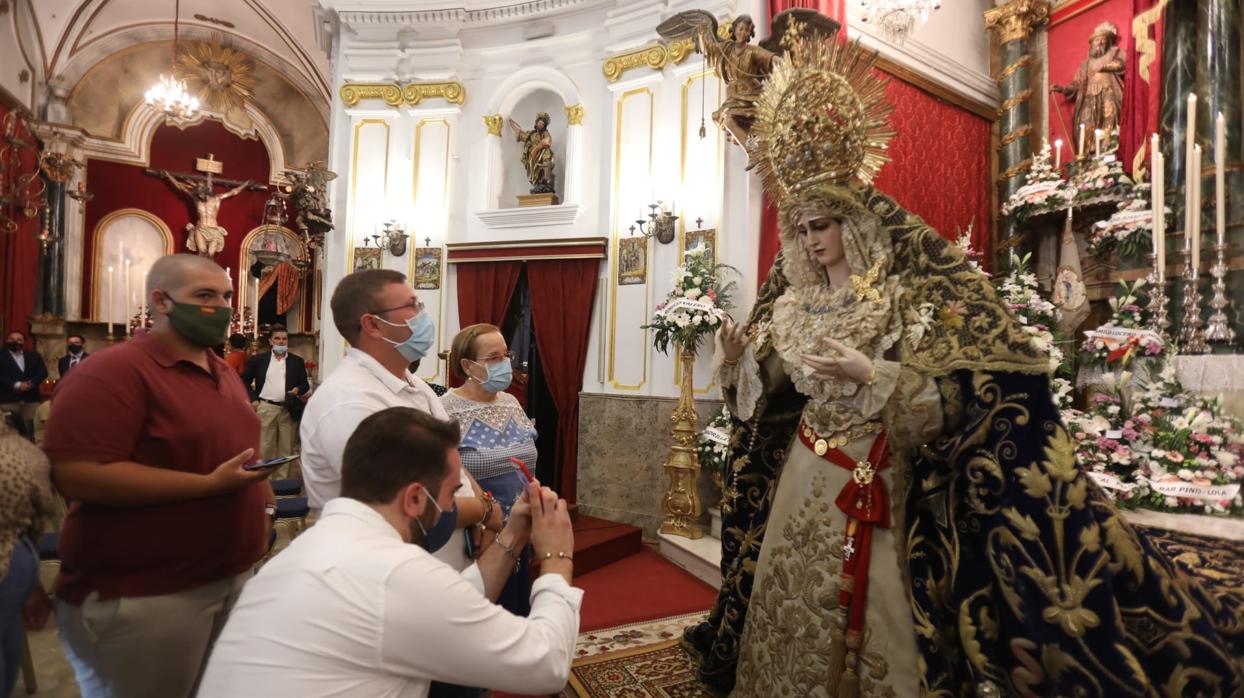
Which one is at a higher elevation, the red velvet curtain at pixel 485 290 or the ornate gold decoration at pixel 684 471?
the red velvet curtain at pixel 485 290

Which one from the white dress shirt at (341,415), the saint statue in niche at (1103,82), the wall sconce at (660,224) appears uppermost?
the saint statue in niche at (1103,82)

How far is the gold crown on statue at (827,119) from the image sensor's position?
233cm

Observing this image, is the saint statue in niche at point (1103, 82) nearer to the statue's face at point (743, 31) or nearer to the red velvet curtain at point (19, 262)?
the statue's face at point (743, 31)

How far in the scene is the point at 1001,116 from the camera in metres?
7.49

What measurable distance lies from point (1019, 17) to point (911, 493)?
753 centimetres

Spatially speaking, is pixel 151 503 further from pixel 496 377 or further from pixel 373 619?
pixel 496 377

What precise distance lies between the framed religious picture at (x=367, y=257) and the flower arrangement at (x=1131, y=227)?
25.7ft

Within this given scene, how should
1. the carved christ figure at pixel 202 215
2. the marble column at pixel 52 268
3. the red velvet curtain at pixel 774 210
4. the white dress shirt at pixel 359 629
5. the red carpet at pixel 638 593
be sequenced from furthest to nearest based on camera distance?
1. the carved christ figure at pixel 202 215
2. the marble column at pixel 52 268
3. the red velvet curtain at pixel 774 210
4. the red carpet at pixel 638 593
5. the white dress shirt at pixel 359 629

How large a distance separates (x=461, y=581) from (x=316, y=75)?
15.1m

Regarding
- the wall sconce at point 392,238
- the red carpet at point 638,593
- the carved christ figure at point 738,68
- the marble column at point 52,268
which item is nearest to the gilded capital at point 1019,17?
the carved christ figure at point 738,68

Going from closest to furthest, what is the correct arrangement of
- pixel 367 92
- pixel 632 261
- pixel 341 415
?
1. pixel 341 415
2. pixel 632 261
3. pixel 367 92

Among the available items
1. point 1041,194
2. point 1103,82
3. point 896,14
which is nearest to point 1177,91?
point 1103,82

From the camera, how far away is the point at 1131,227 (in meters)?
5.54

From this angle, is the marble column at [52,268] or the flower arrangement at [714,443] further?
the marble column at [52,268]
